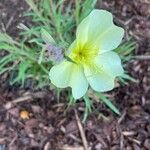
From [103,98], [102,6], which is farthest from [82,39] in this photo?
[102,6]

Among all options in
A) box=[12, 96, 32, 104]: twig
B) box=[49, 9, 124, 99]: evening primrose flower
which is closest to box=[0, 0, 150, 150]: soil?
box=[12, 96, 32, 104]: twig

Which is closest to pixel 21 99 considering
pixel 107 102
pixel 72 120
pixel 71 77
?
pixel 72 120

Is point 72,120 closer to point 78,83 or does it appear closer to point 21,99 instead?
point 21,99

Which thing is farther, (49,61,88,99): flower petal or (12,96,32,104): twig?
(12,96,32,104): twig

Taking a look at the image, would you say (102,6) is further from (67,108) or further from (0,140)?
(0,140)

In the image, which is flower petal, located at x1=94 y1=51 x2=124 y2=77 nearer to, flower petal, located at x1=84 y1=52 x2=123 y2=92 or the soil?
flower petal, located at x1=84 y1=52 x2=123 y2=92

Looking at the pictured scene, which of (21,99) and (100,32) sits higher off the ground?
(100,32)
